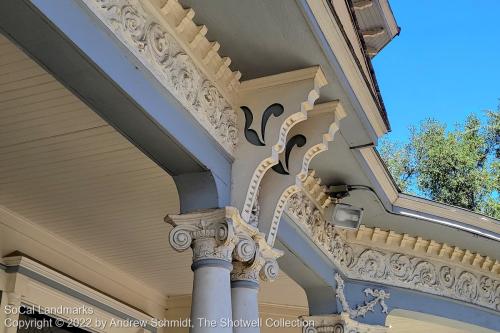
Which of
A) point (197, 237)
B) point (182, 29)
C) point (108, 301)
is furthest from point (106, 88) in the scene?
point (108, 301)

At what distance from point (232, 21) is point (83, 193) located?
2277 millimetres

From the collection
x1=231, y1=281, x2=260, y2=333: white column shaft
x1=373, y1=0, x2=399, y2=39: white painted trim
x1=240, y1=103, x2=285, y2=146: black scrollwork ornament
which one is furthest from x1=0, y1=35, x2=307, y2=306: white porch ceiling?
x1=373, y1=0, x2=399, y2=39: white painted trim

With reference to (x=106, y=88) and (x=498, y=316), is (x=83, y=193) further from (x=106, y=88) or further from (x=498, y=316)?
(x=498, y=316)

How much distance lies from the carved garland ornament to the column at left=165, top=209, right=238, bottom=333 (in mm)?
1996

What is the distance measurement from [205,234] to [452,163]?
51.0 ft

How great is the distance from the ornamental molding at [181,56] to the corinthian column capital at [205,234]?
1.76 feet

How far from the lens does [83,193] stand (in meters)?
6.04

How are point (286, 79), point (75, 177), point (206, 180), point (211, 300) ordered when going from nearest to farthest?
point (211, 300)
point (206, 180)
point (286, 79)
point (75, 177)

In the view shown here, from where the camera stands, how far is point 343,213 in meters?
6.54

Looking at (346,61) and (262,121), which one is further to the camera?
(262,121)

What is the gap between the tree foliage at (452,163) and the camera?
18.4 metres

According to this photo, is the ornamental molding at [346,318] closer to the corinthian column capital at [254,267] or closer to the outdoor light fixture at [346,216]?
the outdoor light fixture at [346,216]

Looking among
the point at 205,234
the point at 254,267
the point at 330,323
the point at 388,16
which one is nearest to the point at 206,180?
the point at 205,234

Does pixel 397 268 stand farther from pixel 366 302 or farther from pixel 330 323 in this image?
pixel 330 323
